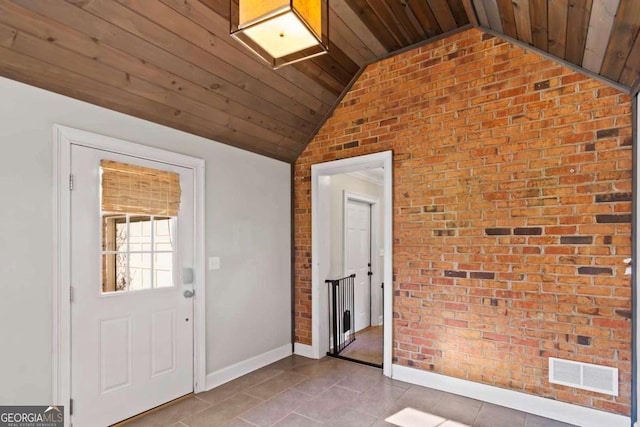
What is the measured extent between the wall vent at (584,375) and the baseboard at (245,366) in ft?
8.58

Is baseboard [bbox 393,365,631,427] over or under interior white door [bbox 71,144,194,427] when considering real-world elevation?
under

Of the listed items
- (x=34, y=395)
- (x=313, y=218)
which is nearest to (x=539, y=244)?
(x=313, y=218)

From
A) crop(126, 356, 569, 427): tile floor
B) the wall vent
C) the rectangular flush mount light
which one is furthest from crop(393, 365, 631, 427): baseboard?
the rectangular flush mount light

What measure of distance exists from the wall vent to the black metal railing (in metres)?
2.19

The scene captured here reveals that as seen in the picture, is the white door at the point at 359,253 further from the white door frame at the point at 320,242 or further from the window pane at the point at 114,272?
the window pane at the point at 114,272

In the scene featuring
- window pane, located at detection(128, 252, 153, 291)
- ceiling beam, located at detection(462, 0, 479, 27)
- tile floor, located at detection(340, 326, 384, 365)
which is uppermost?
ceiling beam, located at detection(462, 0, 479, 27)

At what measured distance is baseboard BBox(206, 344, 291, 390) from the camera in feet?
10.2

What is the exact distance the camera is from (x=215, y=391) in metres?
3.00

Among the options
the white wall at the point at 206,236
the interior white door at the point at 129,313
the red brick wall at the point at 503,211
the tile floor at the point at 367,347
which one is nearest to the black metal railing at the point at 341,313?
the tile floor at the point at 367,347

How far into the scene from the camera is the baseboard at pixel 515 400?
236cm

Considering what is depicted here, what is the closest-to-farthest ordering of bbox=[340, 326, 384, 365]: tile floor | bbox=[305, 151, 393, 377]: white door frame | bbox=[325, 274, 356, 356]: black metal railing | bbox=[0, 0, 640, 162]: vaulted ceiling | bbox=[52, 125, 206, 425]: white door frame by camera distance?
1. bbox=[0, 0, 640, 162]: vaulted ceiling
2. bbox=[52, 125, 206, 425]: white door frame
3. bbox=[305, 151, 393, 377]: white door frame
4. bbox=[340, 326, 384, 365]: tile floor
5. bbox=[325, 274, 356, 356]: black metal railing

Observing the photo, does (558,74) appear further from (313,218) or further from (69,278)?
(69,278)

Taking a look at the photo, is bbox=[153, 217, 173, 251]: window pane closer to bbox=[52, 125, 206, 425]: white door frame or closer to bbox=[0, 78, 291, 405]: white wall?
bbox=[0, 78, 291, 405]: white wall

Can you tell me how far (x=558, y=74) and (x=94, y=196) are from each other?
3624mm
